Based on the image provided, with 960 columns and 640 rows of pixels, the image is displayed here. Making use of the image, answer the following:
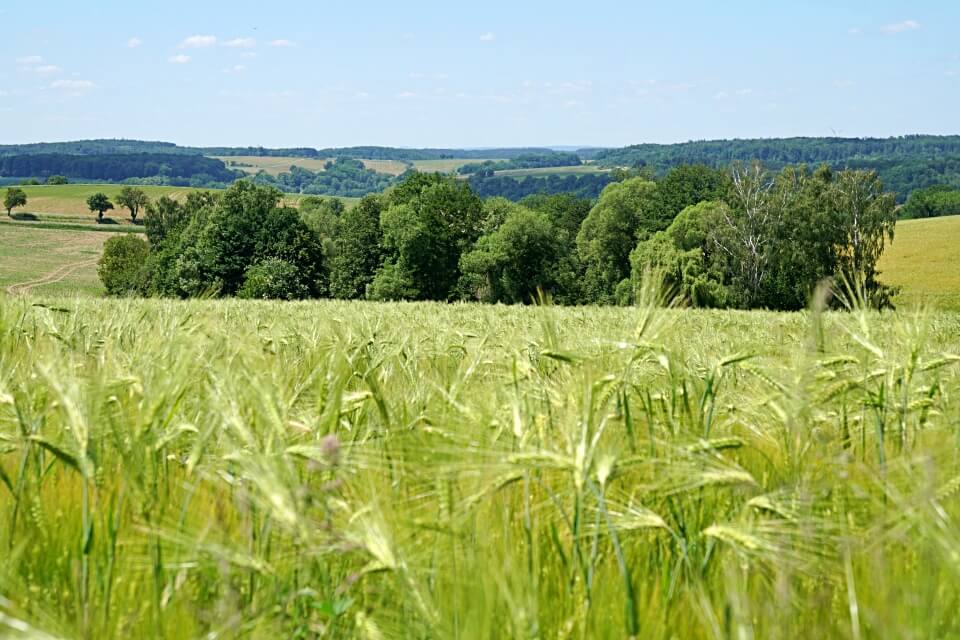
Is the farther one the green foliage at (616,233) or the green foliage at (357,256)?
the green foliage at (616,233)

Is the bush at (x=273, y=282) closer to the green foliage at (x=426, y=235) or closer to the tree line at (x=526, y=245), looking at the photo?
the tree line at (x=526, y=245)

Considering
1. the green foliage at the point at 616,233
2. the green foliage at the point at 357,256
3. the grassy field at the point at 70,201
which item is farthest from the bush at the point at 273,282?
the grassy field at the point at 70,201

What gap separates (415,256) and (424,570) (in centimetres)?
6713

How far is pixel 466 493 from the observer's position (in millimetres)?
2080

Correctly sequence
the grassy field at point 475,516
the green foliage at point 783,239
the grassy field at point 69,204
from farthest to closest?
1. the grassy field at point 69,204
2. the green foliage at point 783,239
3. the grassy field at point 475,516

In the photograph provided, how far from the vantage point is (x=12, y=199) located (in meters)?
133

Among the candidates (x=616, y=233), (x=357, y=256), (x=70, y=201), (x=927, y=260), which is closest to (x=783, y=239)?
(x=616, y=233)

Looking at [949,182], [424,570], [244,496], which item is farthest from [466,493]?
[949,182]

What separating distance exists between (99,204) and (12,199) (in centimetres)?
1195

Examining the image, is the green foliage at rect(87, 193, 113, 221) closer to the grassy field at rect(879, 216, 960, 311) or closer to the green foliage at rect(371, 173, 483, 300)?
the green foliage at rect(371, 173, 483, 300)

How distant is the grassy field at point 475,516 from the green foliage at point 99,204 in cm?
14742

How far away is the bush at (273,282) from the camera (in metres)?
56.8

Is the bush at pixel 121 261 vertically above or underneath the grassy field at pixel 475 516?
underneath

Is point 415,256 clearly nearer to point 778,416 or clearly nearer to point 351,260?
point 351,260
